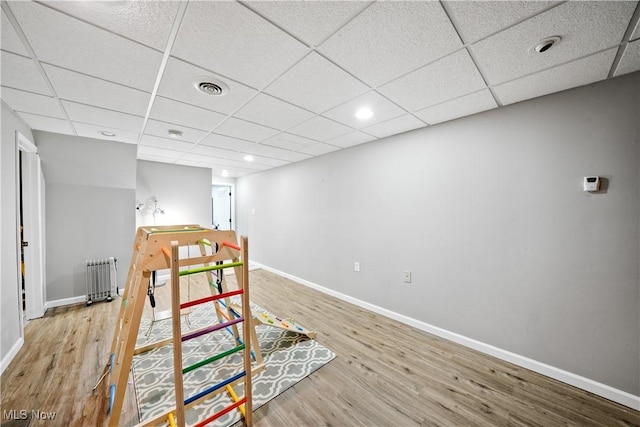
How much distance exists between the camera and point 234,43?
1378 millimetres

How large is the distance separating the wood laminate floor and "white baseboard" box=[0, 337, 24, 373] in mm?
45

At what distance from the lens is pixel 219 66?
1.59 m

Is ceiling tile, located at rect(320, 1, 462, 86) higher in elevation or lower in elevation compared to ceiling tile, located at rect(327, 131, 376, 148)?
lower

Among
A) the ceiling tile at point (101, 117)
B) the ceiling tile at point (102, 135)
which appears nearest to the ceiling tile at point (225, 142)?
the ceiling tile at point (101, 117)

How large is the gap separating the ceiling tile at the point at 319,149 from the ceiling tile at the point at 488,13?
2.28 meters

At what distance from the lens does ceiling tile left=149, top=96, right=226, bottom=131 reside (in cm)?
213

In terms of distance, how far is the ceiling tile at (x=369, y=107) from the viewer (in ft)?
6.79

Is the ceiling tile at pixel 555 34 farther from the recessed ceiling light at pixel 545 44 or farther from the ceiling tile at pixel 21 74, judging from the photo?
the ceiling tile at pixel 21 74

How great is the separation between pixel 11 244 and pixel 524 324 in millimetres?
4842

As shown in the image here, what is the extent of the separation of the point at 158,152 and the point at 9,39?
2.84 metres

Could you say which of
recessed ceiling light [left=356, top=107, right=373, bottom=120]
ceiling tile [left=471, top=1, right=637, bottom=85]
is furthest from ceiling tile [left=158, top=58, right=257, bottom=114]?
ceiling tile [left=471, top=1, right=637, bottom=85]

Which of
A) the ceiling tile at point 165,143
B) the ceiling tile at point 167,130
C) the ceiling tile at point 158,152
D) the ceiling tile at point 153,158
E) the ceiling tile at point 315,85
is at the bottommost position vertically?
the ceiling tile at point 315,85

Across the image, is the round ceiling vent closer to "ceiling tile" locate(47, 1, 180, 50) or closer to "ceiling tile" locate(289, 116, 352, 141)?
"ceiling tile" locate(47, 1, 180, 50)

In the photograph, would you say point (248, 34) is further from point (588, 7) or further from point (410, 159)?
point (410, 159)
